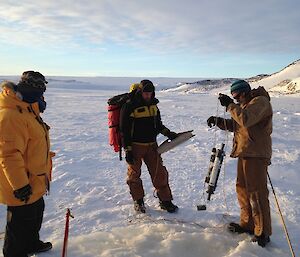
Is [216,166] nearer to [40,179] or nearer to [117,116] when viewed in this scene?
[117,116]

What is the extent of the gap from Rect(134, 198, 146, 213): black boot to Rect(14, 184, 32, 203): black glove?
2.39m

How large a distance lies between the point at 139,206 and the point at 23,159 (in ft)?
8.24

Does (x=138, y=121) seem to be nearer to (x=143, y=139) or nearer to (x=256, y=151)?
(x=143, y=139)

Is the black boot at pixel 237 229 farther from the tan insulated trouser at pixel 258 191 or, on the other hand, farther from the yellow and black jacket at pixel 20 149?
the yellow and black jacket at pixel 20 149

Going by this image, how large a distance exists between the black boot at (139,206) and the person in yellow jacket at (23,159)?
195 centimetres

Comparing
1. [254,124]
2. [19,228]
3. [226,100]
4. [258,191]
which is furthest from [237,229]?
[19,228]

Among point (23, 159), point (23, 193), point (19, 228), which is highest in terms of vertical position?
point (23, 159)

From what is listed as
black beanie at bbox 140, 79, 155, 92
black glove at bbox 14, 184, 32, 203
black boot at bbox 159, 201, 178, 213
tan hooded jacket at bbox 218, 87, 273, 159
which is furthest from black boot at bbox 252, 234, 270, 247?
black glove at bbox 14, 184, 32, 203

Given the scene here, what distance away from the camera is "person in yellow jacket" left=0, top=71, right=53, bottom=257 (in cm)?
335

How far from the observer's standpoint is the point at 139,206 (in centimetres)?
555

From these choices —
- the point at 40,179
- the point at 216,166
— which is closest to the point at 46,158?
the point at 40,179

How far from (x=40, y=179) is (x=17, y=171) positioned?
0.38 m

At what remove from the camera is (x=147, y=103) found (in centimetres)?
542

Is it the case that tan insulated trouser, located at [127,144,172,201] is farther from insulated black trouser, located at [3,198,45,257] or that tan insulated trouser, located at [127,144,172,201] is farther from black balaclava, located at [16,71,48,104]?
black balaclava, located at [16,71,48,104]
